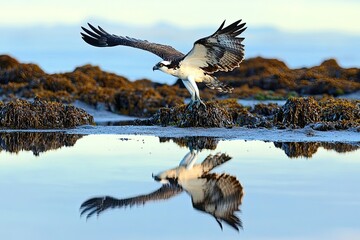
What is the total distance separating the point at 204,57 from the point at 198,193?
5.72 m

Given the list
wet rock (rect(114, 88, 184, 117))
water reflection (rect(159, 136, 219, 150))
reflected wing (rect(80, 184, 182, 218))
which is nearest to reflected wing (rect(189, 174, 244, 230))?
reflected wing (rect(80, 184, 182, 218))

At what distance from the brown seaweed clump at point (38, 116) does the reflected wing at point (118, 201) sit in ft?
23.9

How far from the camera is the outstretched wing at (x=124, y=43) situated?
1333 centimetres

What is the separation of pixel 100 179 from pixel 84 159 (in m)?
1.62

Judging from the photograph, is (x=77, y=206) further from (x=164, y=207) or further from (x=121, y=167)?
(x=121, y=167)

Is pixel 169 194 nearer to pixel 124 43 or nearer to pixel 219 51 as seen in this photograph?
pixel 219 51

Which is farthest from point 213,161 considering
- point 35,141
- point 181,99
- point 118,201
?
point 181,99

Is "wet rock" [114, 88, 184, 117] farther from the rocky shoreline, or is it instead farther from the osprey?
the osprey

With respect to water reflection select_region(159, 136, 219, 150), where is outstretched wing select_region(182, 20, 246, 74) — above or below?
above

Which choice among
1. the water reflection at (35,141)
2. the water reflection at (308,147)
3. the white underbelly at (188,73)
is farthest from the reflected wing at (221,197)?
the white underbelly at (188,73)

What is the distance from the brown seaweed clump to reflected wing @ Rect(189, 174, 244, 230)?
21.6ft

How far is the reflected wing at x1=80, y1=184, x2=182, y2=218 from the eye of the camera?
6082 mm

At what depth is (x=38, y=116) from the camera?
556 inches

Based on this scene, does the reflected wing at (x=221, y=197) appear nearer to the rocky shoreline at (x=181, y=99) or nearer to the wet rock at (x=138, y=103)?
the rocky shoreline at (x=181, y=99)
